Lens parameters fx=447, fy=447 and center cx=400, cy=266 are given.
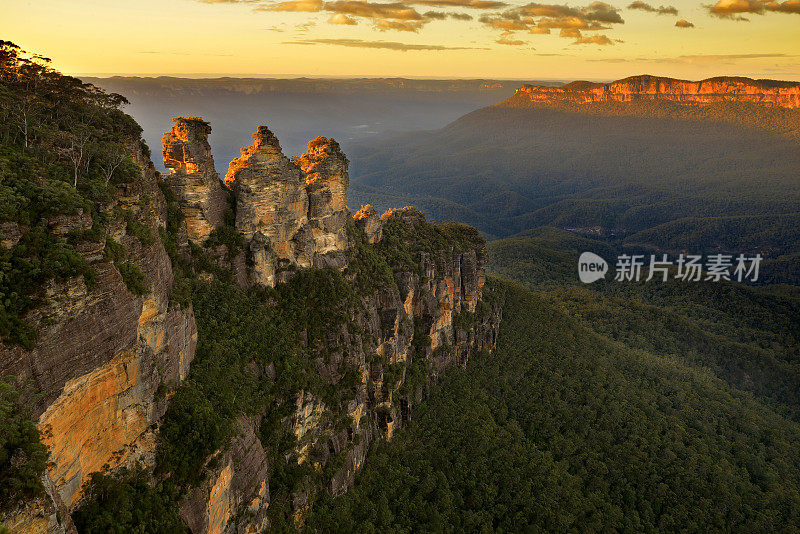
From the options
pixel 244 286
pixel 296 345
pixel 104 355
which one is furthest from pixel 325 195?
pixel 104 355

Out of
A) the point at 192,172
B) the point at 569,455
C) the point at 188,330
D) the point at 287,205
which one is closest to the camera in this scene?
the point at 188,330

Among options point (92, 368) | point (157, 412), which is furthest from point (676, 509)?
point (92, 368)

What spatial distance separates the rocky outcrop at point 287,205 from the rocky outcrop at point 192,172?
3.02 metres

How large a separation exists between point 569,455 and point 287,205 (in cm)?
3966

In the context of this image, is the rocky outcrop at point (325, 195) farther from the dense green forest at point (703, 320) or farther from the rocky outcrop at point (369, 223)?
the dense green forest at point (703, 320)

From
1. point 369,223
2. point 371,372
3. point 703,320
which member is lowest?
point 703,320

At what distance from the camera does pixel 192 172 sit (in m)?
30.2

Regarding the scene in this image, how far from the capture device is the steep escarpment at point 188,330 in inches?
599

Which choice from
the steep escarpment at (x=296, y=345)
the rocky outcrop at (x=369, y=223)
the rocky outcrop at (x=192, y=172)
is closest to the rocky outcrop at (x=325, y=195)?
the steep escarpment at (x=296, y=345)

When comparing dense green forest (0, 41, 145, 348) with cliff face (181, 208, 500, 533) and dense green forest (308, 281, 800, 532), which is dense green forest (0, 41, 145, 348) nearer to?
cliff face (181, 208, 500, 533)

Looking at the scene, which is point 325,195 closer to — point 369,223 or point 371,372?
point 369,223

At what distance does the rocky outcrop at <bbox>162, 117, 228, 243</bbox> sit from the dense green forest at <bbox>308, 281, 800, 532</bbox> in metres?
22.1

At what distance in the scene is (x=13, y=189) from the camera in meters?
15.8

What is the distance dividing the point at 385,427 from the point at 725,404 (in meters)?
55.5
